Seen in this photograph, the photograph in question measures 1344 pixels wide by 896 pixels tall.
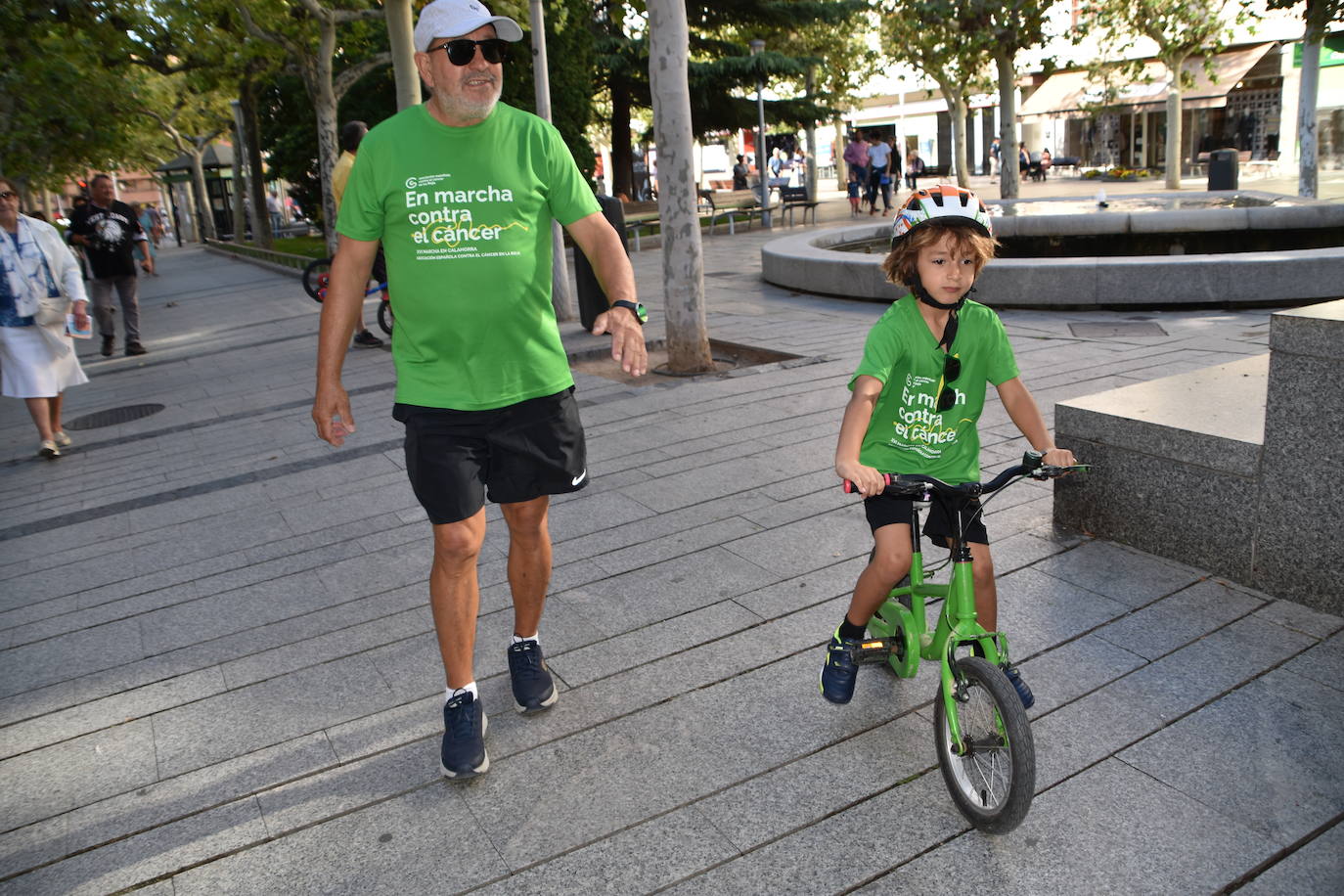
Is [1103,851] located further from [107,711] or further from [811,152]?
[811,152]

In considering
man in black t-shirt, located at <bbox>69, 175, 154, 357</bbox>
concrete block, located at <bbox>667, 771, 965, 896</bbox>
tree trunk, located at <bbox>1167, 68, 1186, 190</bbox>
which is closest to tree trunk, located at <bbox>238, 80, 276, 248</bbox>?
man in black t-shirt, located at <bbox>69, 175, 154, 357</bbox>

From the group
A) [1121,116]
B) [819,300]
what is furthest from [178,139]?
[819,300]

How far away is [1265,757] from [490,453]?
232 centimetres

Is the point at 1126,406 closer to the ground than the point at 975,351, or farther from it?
closer to the ground

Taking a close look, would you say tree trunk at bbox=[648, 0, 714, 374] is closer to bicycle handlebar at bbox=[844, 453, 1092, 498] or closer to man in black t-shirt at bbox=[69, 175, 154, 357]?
Result: bicycle handlebar at bbox=[844, 453, 1092, 498]

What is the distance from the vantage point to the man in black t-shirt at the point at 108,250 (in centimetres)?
1257

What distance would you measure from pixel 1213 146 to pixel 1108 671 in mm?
40268

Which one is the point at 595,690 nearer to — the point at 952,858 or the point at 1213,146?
the point at 952,858

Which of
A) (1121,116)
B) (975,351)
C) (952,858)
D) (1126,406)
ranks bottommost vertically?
(952,858)

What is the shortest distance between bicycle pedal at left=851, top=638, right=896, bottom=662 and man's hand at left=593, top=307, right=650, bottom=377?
1.05 meters

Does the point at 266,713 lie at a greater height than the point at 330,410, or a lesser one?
lesser

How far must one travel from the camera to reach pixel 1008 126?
23125 millimetres

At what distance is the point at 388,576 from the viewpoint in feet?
15.3

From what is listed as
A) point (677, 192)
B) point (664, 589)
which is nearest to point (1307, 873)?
point (664, 589)
